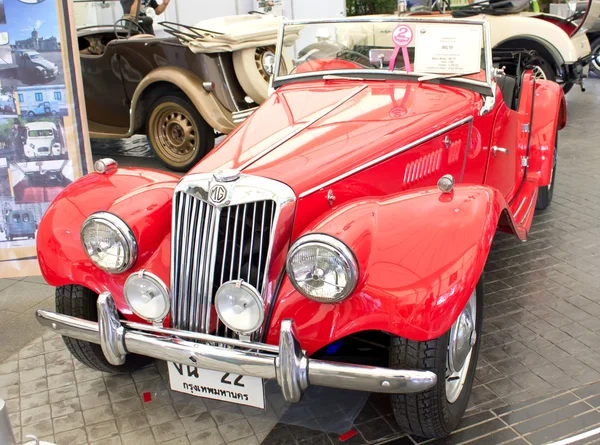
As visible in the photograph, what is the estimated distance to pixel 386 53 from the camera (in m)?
3.82

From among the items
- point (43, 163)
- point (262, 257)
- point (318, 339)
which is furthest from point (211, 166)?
point (43, 163)

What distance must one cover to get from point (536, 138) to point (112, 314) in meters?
3.27

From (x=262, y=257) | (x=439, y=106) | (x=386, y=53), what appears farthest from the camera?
(x=386, y=53)

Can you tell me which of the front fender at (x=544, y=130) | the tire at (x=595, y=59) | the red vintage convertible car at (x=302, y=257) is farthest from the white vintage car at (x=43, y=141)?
the tire at (x=595, y=59)

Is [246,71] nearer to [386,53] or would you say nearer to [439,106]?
[386,53]

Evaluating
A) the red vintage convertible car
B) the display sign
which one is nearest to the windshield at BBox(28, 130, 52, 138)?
the display sign

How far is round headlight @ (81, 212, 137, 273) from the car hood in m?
0.39

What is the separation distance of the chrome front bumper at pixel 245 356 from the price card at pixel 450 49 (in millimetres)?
1962

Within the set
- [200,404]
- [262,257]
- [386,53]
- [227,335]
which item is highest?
[386,53]

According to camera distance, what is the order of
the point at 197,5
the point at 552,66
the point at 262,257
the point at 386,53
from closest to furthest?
the point at 262,257, the point at 386,53, the point at 552,66, the point at 197,5

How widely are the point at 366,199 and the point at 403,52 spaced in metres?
1.37

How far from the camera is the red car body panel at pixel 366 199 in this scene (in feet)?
7.73

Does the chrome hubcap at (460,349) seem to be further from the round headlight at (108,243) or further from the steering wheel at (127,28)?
the steering wheel at (127,28)

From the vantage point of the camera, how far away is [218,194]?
260 centimetres
